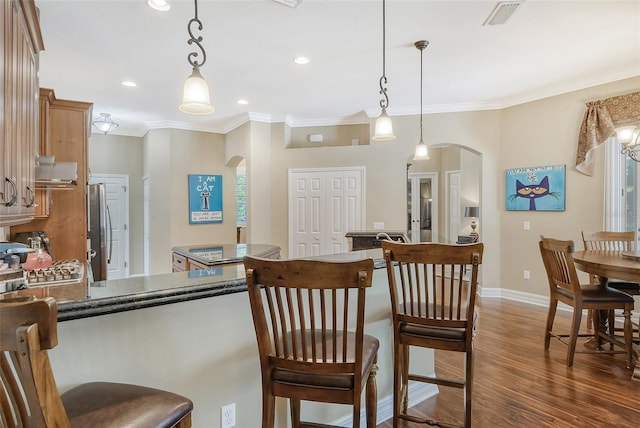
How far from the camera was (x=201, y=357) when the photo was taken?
143cm

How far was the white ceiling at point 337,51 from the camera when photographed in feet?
8.49

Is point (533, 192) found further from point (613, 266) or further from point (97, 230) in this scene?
point (97, 230)

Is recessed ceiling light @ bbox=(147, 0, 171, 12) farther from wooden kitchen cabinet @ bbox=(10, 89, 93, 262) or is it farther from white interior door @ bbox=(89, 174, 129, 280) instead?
white interior door @ bbox=(89, 174, 129, 280)

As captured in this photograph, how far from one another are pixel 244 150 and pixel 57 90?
2463 millimetres

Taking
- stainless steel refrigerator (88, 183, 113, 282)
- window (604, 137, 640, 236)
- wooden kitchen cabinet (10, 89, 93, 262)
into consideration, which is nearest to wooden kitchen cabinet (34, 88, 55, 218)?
wooden kitchen cabinet (10, 89, 93, 262)

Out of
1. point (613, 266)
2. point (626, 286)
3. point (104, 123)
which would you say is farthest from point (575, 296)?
point (104, 123)

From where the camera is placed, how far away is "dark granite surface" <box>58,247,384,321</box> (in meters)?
1.11

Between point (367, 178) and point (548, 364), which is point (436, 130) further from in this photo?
point (548, 364)

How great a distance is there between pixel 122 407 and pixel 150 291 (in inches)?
15.5

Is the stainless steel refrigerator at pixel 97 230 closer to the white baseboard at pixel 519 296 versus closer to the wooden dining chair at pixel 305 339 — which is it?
the wooden dining chair at pixel 305 339

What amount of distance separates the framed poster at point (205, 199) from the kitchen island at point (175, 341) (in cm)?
468

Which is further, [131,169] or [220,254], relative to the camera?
[131,169]

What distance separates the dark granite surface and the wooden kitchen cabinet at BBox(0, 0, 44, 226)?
521 mm

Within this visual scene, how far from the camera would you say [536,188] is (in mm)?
4438
